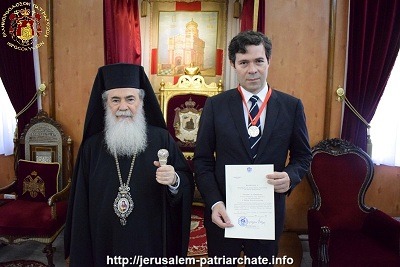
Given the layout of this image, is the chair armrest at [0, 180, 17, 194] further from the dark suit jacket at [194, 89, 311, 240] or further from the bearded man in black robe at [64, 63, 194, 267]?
the dark suit jacket at [194, 89, 311, 240]

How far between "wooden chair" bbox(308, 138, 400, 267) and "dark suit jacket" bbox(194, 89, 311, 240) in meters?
1.12

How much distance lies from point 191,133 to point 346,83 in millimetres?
1763

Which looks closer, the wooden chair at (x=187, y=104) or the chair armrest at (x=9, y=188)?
the chair armrest at (x=9, y=188)

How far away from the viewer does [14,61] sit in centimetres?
340

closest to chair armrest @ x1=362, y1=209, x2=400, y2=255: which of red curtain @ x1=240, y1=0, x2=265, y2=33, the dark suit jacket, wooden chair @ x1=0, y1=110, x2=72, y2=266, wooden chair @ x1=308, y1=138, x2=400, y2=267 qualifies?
wooden chair @ x1=308, y1=138, x2=400, y2=267

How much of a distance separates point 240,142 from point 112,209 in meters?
0.80

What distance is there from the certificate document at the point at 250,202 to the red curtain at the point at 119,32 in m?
2.20

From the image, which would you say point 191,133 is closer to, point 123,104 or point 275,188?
point 123,104

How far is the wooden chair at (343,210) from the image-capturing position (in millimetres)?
2428

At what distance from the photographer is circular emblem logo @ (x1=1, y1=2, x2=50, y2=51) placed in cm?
337

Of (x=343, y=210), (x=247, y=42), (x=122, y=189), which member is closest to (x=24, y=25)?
(x=122, y=189)

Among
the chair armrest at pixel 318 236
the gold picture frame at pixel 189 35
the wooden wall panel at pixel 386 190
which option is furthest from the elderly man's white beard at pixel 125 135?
the wooden wall panel at pixel 386 190

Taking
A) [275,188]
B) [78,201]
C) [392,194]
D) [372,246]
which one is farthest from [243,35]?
[392,194]

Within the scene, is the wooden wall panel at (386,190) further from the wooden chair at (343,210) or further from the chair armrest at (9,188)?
the chair armrest at (9,188)
